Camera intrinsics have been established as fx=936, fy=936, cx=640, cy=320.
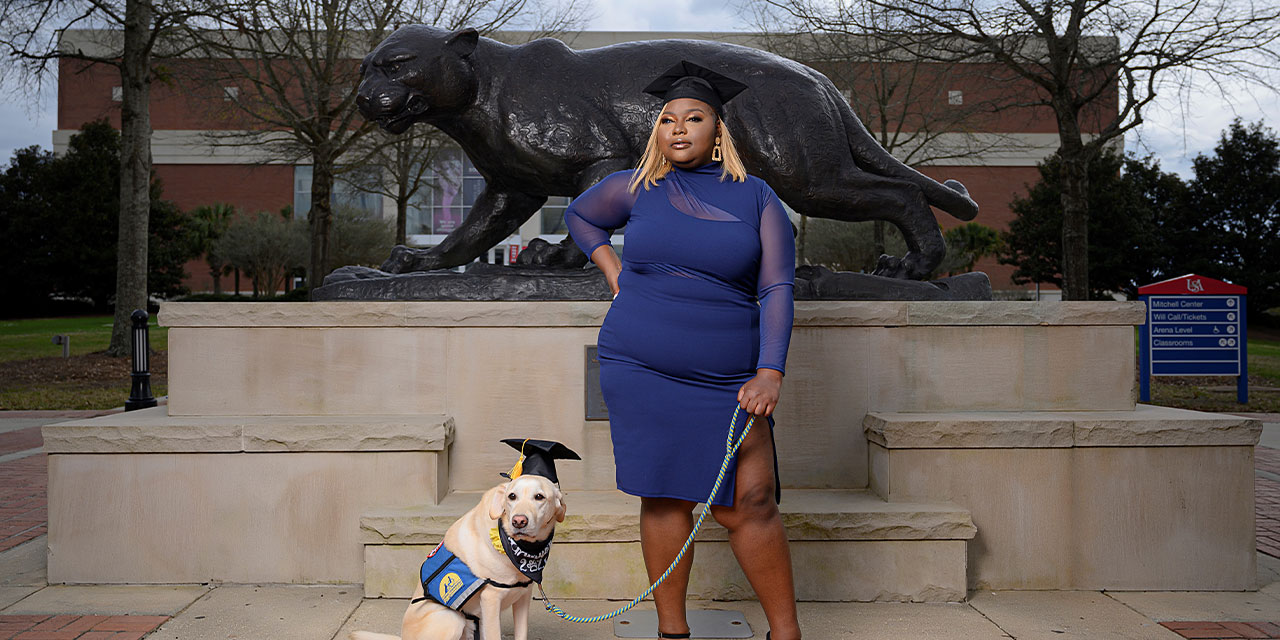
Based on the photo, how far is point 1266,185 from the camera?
31203 millimetres

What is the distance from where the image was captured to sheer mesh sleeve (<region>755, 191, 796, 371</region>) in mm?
2762

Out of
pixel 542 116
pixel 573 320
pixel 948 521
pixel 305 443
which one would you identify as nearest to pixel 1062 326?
pixel 948 521

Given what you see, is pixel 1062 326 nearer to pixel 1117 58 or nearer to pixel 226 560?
pixel 226 560

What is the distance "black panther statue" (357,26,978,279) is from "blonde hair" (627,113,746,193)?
170 centimetres

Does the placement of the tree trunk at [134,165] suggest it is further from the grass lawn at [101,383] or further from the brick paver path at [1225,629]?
the brick paver path at [1225,629]

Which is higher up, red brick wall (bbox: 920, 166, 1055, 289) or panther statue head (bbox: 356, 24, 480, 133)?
red brick wall (bbox: 920, 166, 1055, 289)

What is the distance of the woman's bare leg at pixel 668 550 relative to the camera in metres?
3.00

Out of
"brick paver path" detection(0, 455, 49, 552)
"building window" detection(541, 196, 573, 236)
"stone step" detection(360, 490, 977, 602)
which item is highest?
"building window" detection(541, 196, 573, 236)

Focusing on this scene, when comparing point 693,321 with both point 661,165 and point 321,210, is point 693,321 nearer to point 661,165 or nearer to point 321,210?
point 661,165

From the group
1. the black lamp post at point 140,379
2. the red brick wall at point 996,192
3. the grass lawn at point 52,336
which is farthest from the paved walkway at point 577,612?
the red brick wall at point 996,192

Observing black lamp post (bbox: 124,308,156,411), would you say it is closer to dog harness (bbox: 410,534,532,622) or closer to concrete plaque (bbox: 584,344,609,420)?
concrete plaque (bbox: 584,344,609,420)

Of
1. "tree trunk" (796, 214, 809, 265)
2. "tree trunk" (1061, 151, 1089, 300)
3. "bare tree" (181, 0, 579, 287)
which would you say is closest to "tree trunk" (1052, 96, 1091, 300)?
"tree trunk" (1061, 151, 1089, 300)

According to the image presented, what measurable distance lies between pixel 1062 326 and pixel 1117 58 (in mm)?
11355

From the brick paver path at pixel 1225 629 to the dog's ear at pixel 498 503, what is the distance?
2.58 meters
